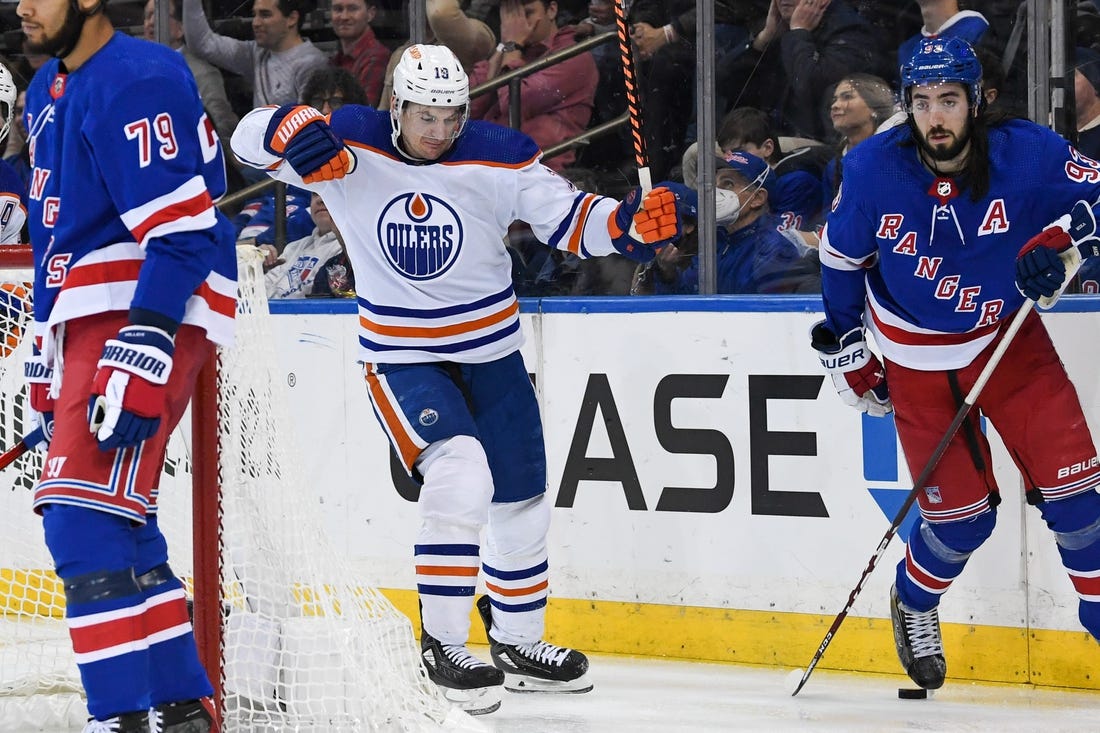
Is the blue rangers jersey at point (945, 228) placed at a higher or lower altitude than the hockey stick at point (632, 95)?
lower

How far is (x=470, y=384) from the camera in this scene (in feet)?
11.8

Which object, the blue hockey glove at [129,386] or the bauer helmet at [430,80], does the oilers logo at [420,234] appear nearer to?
the bauer helmet at [430,80]

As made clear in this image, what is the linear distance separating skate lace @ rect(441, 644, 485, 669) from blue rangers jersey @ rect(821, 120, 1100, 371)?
1.14 m

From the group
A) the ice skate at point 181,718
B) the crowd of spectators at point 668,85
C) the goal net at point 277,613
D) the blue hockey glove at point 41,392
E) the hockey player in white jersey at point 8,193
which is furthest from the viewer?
the hockey player in white jersey at point 8,193

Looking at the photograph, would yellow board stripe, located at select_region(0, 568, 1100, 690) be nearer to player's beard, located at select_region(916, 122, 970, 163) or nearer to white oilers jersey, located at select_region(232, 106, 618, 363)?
white oilers jersey, located at select_region(232, 106, 618, 363)

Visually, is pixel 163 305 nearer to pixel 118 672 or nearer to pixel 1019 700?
pixel 118 672

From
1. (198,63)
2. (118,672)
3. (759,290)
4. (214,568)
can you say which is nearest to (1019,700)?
(759,290)

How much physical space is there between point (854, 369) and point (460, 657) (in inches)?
42.2

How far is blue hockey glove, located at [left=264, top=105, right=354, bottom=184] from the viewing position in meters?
3.35

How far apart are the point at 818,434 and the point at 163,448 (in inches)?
71.2

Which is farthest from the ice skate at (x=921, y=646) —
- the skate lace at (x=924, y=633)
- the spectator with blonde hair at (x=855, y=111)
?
the spectator with blonde hair at (x=855, y=111)

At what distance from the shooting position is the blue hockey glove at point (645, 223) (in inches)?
133

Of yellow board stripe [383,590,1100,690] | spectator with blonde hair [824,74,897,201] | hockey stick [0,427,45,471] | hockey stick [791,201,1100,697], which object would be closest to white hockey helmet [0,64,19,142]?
yellow board stripe [383,590,1100,690]

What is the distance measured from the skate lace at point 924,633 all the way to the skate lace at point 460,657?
0.96 metres
